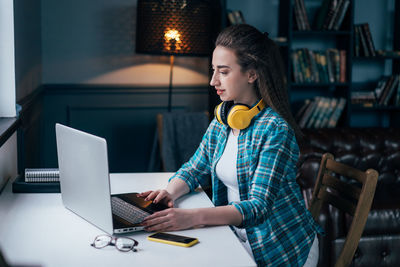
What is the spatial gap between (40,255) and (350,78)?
311 centimetres

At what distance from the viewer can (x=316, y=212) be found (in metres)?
1.79

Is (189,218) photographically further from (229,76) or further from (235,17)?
(235,17)

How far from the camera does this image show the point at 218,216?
124cm

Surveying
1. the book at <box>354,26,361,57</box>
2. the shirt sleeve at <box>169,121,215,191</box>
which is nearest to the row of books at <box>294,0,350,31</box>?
the book at <box>354,26,361,57</box>

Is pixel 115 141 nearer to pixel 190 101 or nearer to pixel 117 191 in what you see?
pixel 190 101

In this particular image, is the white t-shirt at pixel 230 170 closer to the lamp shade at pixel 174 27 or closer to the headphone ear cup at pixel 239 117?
the headphone ear cup at pixel 239 117

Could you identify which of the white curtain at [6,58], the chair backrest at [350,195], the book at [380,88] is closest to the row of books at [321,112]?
the book at [380,88]

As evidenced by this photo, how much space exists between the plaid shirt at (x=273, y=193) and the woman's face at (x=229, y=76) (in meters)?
0.11

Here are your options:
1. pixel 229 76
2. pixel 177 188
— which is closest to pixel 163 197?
pixel 177 188

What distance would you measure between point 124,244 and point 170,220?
0.15m

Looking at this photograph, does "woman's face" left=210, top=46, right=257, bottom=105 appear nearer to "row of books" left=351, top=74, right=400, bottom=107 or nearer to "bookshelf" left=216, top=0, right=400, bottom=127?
"bookshelf" left=216, top=0, right=400, bottom=127

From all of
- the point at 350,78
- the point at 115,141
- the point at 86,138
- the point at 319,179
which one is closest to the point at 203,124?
the point at 115,141

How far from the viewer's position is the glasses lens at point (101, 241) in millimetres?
1081

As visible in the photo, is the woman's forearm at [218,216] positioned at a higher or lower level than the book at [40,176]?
higher
